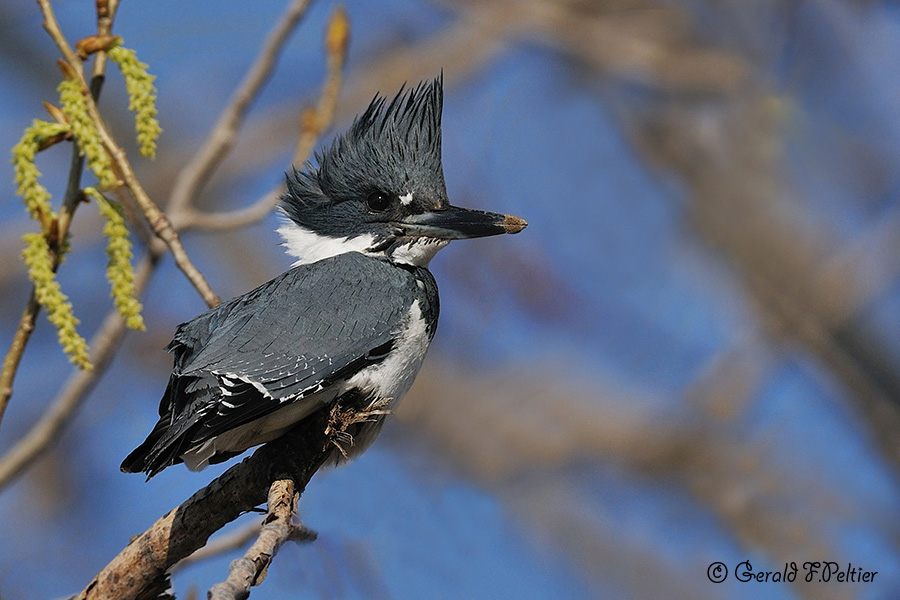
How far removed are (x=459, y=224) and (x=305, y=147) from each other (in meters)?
0.70

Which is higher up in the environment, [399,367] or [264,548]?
[399,367]

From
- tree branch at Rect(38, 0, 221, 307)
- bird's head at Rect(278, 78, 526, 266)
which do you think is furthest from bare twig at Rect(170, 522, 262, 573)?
bird's head at Rect(278, 78, 526, 266)

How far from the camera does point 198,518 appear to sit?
7.80ft

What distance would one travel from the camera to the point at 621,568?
4.84 meters

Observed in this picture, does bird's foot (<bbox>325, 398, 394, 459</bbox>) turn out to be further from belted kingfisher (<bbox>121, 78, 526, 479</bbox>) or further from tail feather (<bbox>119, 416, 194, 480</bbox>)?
tail feather (<bbox>119, 416, 194, 480</bbox>)

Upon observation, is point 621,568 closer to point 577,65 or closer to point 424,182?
point 424,182

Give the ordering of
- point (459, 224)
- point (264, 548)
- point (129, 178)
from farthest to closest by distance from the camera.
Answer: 1. point (459, 224)
2. point (129, 178)
3. point (264, 548)

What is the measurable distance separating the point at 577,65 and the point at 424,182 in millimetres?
3388

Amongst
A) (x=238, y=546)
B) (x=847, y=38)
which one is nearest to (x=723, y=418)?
(x=847, y=38)

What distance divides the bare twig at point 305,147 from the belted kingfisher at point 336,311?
0.27 ft

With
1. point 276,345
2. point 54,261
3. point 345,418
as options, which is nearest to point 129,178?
point 54,261

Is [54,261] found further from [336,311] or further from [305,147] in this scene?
[305,147]

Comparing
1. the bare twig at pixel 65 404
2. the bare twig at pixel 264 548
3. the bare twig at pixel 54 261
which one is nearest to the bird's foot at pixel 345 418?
the bare twig at pixel 264 548

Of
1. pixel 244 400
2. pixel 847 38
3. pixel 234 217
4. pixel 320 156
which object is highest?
pixel 847 38
